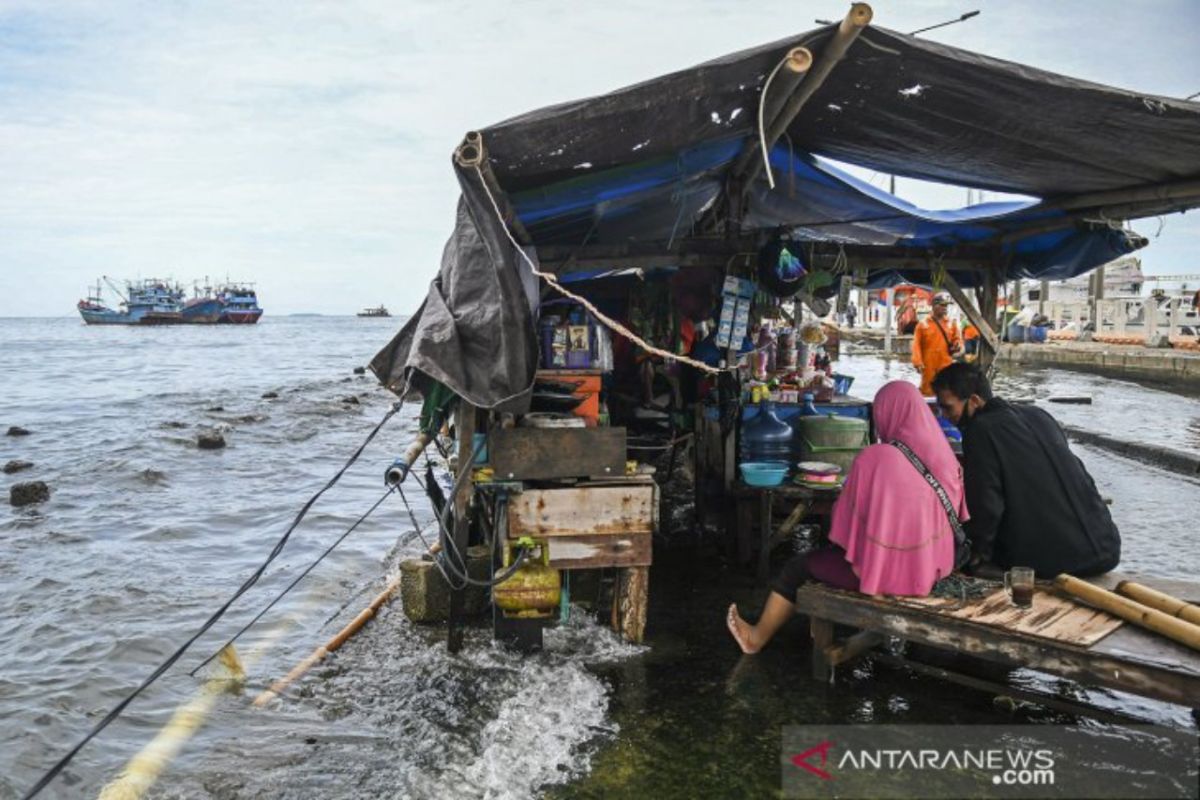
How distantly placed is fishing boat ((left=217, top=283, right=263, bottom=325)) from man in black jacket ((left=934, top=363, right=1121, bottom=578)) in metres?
103

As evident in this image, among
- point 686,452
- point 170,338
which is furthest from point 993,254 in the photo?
point 170,338

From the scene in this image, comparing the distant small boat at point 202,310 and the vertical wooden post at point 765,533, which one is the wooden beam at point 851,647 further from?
the distant small boat at point 202,310

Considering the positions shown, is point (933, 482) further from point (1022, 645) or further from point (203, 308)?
point (203, 308)

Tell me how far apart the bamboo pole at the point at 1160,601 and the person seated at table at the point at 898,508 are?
2.87ft

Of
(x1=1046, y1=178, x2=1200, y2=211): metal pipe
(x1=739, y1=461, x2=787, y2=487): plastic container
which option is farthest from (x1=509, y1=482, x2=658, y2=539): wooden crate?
(x1=1046, y1=178, x2=1200, y2=211): metal pipe

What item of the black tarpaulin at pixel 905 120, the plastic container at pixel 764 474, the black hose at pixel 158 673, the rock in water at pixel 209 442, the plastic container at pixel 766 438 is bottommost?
the rock in water at pixel 209 442

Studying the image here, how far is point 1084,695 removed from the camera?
473cm

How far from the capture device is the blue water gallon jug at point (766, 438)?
6.93 m

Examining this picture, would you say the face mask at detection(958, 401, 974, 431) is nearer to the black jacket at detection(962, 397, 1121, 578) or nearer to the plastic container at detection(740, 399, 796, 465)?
the black jacket at detection(962, 397, 1121, 578)

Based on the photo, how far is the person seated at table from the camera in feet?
14.1

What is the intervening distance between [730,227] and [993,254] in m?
3.19

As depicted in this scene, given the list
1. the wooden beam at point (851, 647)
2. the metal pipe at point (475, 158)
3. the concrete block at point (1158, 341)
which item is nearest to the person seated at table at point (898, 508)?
the wooden beam at point (851, 647)

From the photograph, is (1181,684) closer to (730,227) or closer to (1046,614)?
(1046,614)

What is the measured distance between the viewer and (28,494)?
1199 centimetres
